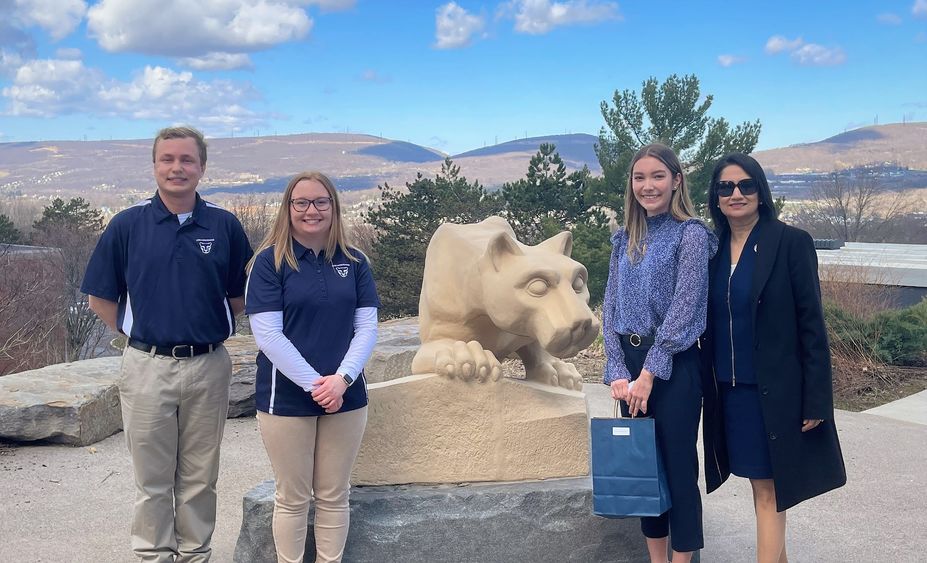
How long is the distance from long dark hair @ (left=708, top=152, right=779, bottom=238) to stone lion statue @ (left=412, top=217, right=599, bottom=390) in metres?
0.66

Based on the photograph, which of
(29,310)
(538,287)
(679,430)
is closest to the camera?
(679,430)

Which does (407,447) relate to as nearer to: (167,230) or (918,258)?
(167,230)

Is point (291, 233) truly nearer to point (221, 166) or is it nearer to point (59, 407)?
point (59, 407)

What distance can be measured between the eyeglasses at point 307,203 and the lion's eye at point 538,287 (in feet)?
3.27

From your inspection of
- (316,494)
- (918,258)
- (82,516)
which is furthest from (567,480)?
(918,258)

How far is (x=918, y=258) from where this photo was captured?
15805 millimetres

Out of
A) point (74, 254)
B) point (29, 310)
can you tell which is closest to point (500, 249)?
point (29, 310)

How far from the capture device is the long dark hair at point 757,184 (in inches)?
114

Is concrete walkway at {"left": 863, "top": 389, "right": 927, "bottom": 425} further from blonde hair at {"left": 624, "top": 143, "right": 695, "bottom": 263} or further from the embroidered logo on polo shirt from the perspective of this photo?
the embroidered logo on polo shirt

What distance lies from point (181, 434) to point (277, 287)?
0.80 meters

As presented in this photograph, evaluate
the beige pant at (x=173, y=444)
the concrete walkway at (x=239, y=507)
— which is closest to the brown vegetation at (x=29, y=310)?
the concrete walkway at (x=239, y=507)

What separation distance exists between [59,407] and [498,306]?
4146 mm

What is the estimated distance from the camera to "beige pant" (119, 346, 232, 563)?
2.96m

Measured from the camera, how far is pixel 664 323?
2812mm
